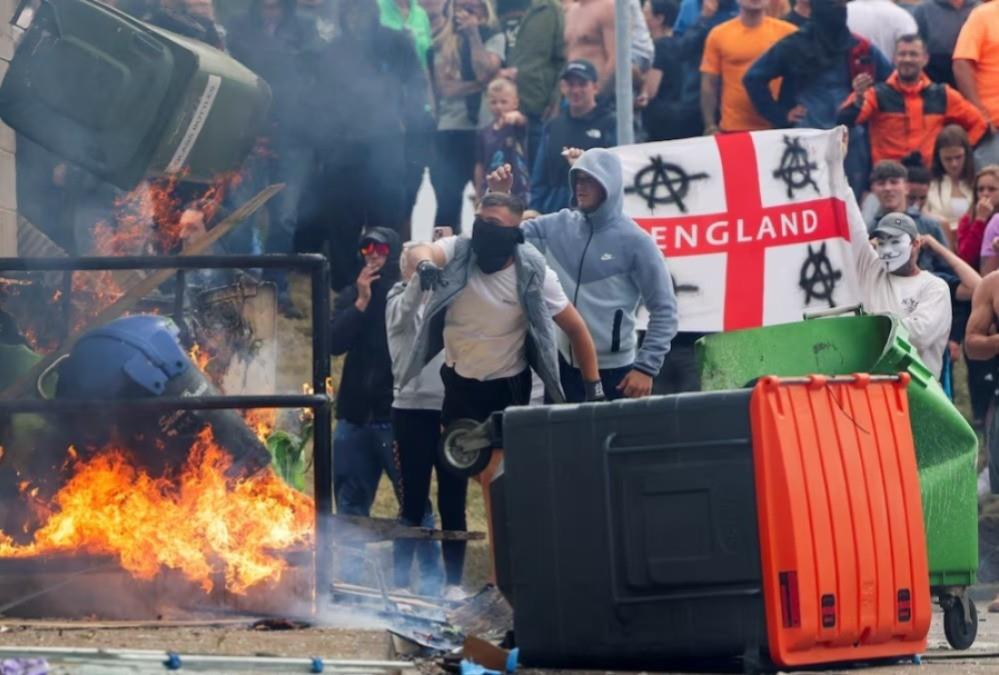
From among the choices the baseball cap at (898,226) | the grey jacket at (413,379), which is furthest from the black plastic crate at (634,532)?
the baseball cap at (898,226)

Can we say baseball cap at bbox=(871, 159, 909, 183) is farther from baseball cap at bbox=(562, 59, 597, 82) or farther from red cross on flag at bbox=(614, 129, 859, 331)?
baseball cap at bbox=(562, 59, 597, 82)

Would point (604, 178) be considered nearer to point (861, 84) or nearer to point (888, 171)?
point (888, 171)

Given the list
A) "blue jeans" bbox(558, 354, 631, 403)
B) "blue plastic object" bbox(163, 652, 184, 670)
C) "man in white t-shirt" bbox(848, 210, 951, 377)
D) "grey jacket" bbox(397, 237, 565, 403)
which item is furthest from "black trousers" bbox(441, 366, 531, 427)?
"blue plastic object" bbox(163, 652, 184, 670)

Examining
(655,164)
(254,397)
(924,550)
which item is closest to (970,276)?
(655,164)

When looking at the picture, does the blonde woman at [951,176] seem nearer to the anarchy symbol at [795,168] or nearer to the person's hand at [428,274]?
the anarchy symbol at [795,168]

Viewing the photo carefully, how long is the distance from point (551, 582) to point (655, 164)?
488 centimetres

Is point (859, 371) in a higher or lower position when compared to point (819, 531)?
higher

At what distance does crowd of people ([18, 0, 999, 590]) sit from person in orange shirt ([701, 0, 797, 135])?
1 centimetres

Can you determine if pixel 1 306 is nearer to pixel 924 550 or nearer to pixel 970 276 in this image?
pixel 924 550

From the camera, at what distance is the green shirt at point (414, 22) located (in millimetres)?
12391

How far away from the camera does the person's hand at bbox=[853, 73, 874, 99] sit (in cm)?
1308

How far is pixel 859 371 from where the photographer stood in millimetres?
8359

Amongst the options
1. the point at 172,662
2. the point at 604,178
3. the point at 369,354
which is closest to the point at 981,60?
the point at 604,178

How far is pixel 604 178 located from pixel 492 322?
3.31ft
